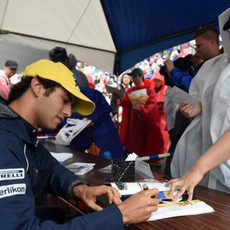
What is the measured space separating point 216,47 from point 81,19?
189cm

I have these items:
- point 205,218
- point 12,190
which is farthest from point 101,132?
point 12,190

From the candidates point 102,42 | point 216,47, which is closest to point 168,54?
point 102,42

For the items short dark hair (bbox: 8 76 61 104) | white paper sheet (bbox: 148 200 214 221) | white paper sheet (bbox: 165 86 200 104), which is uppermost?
short dark hair (bbox: 8 76 61 104)

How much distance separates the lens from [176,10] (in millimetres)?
2564

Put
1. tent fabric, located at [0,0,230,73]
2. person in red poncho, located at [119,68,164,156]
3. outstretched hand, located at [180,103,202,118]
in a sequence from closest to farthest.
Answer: outstretched hand, located at [180,103,202,118] → tent fabric, located at [0,0,230,73] → person in red poncho, located at [119,68,164,156]

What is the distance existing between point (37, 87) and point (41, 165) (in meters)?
0.40

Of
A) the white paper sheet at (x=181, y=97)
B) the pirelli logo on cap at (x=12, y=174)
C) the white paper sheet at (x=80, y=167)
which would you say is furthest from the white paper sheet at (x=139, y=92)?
the pirelli logo on cap at (x=12, y=174)

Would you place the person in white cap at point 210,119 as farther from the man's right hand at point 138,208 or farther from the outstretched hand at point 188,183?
the man's right hand at point 138,208

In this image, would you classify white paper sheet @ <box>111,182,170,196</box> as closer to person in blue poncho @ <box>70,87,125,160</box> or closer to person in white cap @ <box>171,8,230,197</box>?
person in white cap @ <box>171,8,230,197</box>

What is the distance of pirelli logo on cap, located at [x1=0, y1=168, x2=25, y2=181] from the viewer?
679mm

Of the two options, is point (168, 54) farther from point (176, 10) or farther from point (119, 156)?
point (119, 156)

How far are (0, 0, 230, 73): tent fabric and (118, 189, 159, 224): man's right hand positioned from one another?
1866 mm

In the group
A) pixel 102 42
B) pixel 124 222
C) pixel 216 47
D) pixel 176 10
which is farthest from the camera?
pixel 102 42

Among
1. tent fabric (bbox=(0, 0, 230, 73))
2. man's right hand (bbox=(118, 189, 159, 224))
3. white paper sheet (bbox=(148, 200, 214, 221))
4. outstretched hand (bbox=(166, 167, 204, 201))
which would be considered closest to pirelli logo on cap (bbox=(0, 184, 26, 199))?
man's right hand (bbox=(118, 189, 159, 224))
